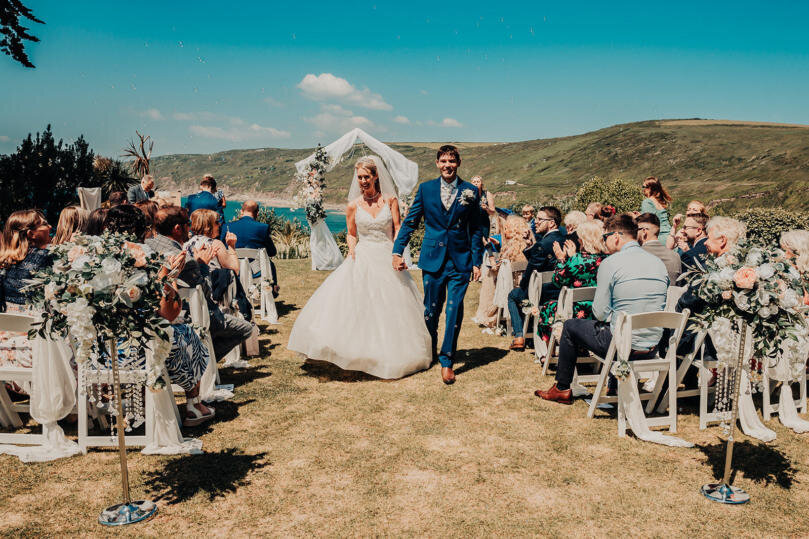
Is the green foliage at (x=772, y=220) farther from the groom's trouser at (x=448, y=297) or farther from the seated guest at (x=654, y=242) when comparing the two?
the groom's trouser at (x=448, y=297)

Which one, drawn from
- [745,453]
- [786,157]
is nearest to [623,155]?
[786,157]

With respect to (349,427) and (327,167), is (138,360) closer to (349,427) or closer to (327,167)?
(349,427)

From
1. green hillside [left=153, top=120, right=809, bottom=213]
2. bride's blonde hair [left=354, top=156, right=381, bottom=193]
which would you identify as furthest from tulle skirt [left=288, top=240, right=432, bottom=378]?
green hillside [left=153, top=120, right=809, bottom=213]

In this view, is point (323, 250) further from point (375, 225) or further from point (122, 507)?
point (122, 507)

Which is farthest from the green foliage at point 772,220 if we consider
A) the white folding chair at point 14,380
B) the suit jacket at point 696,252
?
the white folding chair at point 14,380

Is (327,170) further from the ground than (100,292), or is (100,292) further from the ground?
(327,170)

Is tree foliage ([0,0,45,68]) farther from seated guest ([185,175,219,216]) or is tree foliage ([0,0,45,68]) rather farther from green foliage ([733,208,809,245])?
green foliage ([733,208,809,245])

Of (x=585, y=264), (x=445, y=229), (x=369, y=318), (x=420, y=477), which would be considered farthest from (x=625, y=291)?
(x=369, y=318)

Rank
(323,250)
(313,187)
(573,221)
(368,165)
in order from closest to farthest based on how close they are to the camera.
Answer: (368,165)
(573,221)
(313,187)
(323,250)

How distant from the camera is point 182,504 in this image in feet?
11.4

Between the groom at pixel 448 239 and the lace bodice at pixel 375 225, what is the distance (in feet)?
1.26

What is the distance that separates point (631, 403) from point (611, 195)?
3414 cm

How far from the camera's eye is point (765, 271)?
3240mm

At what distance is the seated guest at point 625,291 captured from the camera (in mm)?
4680
